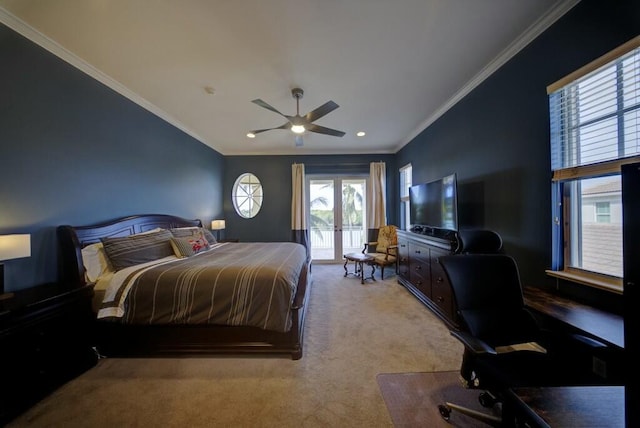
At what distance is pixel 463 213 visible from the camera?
292 cm

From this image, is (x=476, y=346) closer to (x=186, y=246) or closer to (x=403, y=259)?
(x=403, y=259)

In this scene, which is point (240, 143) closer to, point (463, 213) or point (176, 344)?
point (176, 344)

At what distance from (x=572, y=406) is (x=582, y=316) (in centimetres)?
82

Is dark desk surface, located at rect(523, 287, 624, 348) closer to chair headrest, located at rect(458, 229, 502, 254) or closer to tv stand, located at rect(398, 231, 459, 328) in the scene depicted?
chair headrest, located at rect(458, 229, 502, 254)

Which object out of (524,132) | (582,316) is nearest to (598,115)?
(524,132)

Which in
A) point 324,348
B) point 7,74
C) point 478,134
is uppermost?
point 7,74

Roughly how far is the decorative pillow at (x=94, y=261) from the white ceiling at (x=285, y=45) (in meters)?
1.85

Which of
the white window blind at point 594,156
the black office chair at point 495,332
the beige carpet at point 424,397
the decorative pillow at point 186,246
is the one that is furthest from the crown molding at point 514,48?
the decorative pillow at point 186,246

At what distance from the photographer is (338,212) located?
5652 millimetres

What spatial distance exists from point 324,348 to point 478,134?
9.79 feet

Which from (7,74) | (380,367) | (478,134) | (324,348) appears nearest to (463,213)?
(478,134)

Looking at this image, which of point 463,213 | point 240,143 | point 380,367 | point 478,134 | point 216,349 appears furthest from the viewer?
point 240,143

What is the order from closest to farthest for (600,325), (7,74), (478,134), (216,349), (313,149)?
1. (600,325)
2. (7,74)
3. (216,349)
4. (478,134)
5. (313,149)

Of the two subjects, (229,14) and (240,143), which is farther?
(240,143)
